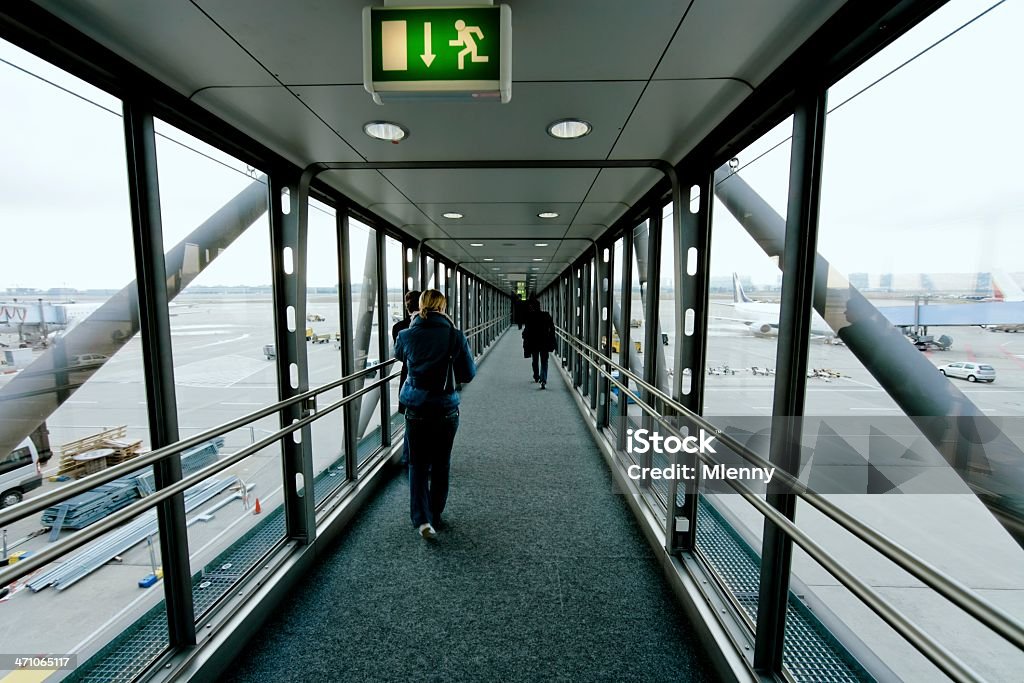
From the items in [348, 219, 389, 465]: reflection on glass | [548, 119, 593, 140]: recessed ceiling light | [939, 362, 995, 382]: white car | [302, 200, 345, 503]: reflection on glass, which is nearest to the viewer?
[939, 362, 995, 382]: white car

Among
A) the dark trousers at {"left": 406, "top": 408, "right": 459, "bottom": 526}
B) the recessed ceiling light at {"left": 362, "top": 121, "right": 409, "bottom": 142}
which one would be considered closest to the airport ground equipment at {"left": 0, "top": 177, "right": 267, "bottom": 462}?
the recessed ceiling light at {"left": 362, "top": 121, "right": 409, "bottom": 142}

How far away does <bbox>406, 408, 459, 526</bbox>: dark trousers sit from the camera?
2611 mm

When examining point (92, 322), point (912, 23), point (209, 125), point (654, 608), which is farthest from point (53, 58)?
point (654, 608)

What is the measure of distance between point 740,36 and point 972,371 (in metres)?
1.08

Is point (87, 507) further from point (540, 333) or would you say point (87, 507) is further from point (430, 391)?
point (540, 333)

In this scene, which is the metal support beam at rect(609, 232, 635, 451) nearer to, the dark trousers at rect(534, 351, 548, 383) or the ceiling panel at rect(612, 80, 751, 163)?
the ceiling panel at rect(612, 80, 751, 163)

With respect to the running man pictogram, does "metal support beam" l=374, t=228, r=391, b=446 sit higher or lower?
lower

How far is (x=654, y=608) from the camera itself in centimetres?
207

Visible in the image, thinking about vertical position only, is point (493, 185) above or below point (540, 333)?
above

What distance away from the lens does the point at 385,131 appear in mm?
2023

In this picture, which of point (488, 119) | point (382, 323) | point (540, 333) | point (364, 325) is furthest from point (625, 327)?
point (488, 119)

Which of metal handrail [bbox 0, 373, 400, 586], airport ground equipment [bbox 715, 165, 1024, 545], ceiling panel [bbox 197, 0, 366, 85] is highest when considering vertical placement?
ceiling panel [bbox 197, 0, 366, 85]

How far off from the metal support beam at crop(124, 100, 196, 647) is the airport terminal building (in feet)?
0.04

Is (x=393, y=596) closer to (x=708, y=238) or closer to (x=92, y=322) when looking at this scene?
(x=92, y=322)
